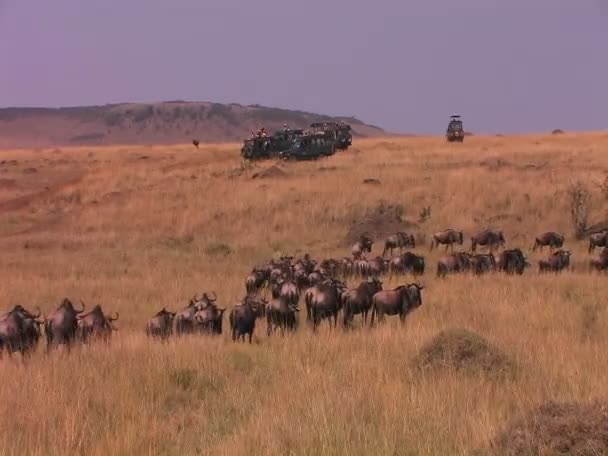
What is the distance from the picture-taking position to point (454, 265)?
18.2 meters

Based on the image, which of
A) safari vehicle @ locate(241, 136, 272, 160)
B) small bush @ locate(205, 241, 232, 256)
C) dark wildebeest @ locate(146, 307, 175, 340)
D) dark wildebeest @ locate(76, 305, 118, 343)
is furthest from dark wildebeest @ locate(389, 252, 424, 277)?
safari vehicle @ locate(241, 136, 272, 160)

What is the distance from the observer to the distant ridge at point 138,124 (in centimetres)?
16112

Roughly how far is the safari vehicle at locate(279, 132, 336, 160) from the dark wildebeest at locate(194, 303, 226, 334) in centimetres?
3608

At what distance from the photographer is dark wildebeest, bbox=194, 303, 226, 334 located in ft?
39.9

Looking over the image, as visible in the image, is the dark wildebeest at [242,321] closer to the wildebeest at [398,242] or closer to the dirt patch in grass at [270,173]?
the wildebeest at [398,242]

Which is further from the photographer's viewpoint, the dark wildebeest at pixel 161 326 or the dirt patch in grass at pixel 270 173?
the dirt patch in grass at pixel 270 173

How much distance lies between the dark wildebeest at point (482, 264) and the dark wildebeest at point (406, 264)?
4.13 ft

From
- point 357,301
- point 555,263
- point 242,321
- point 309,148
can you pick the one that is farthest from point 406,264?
point 309,148

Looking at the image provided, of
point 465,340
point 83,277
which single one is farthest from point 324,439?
point 83,277

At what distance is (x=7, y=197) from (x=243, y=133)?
12807 cm

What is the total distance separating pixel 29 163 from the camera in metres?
68.8

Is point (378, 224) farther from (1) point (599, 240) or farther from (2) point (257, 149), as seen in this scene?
(2) point (257, 149)

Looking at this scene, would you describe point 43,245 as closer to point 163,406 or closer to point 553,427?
point 163,406

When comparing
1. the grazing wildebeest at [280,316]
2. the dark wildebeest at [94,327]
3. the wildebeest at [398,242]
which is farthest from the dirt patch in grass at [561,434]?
the wildebeest at [398,242]
